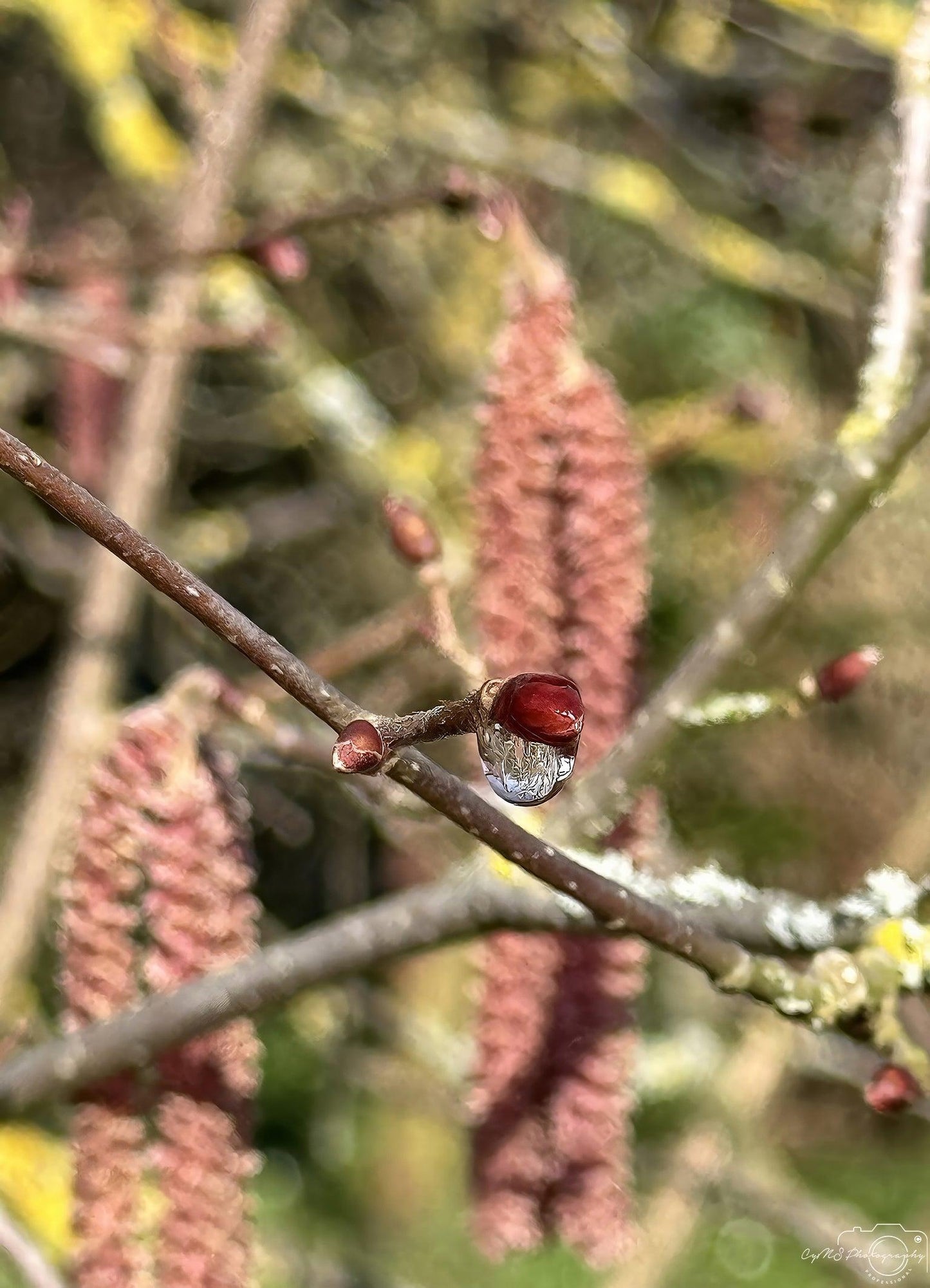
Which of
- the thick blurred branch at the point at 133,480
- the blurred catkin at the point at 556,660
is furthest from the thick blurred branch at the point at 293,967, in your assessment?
the thick blurred branch at the point at 133,480

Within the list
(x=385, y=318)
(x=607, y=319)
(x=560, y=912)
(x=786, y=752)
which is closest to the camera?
(x=560, y=912)

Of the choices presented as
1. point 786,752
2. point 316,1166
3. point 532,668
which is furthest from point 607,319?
point 316,1166

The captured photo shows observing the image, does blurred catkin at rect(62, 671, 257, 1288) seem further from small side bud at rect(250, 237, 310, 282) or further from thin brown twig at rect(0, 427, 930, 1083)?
small side bud at rect(250, 237, 310, 282)

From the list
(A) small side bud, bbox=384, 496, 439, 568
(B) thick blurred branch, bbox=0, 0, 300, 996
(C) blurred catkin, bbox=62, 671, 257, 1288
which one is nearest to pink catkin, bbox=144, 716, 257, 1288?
(C) blurred catkin, bbox=62, 671, 257, 1288

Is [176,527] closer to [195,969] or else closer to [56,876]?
[56,876]

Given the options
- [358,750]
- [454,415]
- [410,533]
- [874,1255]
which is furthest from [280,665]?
[454,415]

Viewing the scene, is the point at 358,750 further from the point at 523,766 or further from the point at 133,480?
the point at 133,480
